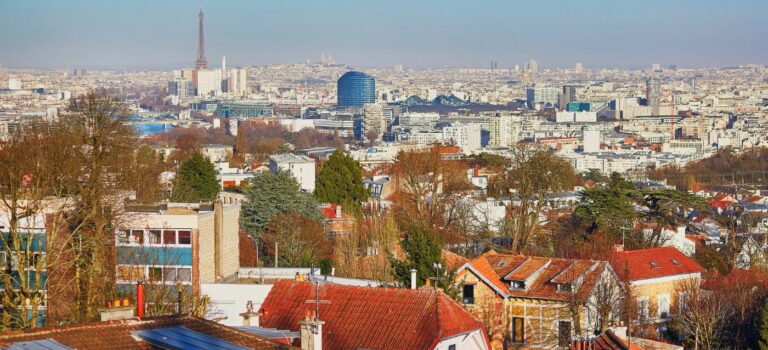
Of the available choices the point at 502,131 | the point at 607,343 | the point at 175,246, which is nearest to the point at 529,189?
the point at 175,246

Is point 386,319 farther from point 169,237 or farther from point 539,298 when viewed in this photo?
point 169,237

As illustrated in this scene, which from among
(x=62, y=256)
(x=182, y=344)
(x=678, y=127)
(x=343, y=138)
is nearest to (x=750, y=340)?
(x=62, y=256)

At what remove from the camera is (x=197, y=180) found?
3466cm

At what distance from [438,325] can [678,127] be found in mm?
150132

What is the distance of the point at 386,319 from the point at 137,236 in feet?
22.4

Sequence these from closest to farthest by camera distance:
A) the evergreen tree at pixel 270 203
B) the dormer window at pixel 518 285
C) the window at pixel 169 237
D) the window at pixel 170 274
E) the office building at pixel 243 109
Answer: the dormer window at pixel 518 285 → the window at pixel 170 274 → the window at pixel 169 237 → the evergreen tree at pixel 270 203 → the office building at pixel 243 109

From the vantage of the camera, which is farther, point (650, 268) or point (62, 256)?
point (650, 268)

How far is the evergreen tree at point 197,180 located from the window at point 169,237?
1293 cm

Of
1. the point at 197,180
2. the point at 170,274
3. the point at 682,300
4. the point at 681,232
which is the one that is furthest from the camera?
the point at 197,180

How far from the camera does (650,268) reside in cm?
1895

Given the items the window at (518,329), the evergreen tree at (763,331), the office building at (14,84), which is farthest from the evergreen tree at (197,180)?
the office building at (14,84)

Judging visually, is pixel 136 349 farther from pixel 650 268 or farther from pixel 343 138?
pixel 343 138

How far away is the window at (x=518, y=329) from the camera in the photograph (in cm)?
1627

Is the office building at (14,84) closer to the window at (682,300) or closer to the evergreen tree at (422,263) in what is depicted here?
the window at (682,300)
